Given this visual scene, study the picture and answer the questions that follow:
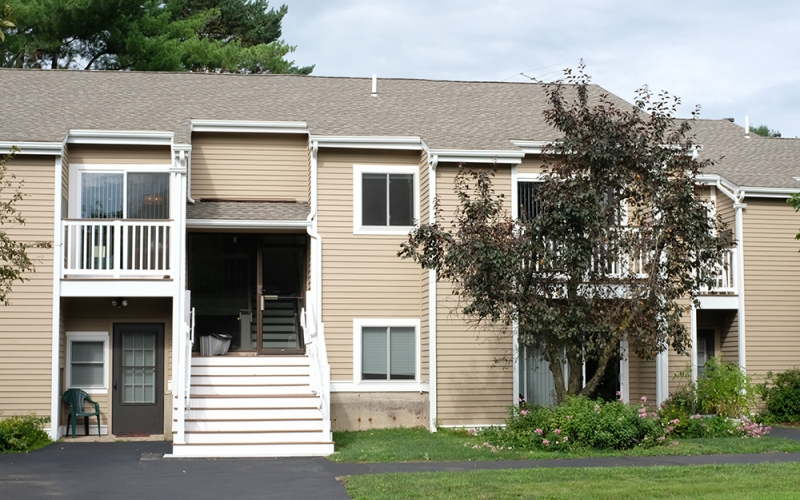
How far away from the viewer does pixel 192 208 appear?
64.1 ft

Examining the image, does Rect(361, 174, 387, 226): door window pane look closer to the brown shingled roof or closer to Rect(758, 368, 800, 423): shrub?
the brown shingled roof

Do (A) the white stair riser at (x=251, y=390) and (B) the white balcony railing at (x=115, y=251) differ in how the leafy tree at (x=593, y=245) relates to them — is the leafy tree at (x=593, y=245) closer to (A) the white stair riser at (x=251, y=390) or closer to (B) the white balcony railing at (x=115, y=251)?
(A) the white stair riser at (x=251, y=390)

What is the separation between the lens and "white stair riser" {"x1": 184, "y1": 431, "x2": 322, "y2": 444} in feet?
52.0

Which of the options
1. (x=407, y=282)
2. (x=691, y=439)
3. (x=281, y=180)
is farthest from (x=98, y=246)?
(x=691, y=439)

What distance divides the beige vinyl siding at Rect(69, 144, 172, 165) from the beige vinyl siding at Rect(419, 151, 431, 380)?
5.05 m

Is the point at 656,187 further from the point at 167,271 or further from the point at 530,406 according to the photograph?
the point at 167,271

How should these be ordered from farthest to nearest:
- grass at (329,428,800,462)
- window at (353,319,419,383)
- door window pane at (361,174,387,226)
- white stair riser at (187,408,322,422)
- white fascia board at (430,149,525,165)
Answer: door window pane at (361,174,387,226), window at (353,319,419,383), white fascia board at (430,149,525,165), white stair riser at (187,408,322,422), grass at (329,428,800,462)

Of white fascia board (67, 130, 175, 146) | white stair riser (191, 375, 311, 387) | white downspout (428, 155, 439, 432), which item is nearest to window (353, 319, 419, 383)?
white downspout (428, 155, 439, 432)

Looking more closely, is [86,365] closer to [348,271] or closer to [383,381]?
[348,271]

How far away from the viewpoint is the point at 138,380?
19469 mm

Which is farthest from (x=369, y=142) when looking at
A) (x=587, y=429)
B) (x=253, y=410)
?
(x=587, y=429)

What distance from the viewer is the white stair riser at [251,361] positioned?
60.6 feet

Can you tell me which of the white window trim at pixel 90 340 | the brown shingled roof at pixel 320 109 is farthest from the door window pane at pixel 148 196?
the white window trim at pixel 90 340

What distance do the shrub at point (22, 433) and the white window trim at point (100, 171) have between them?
4016 millimetres
